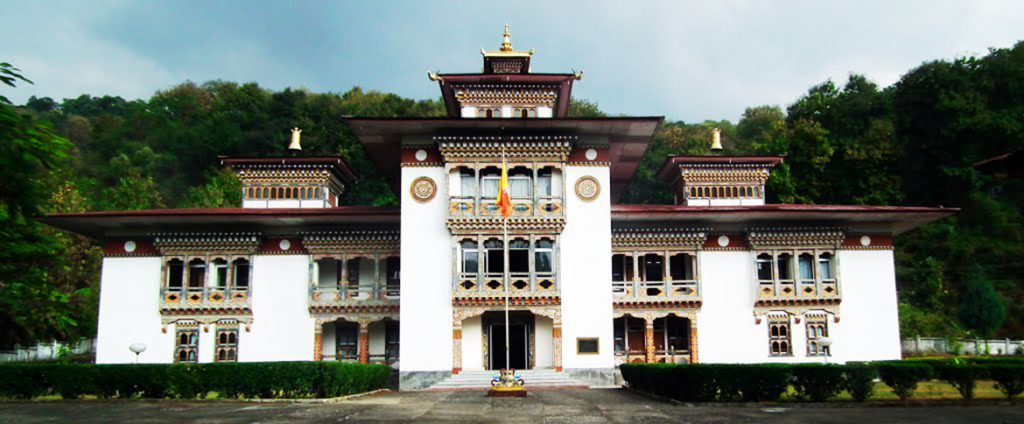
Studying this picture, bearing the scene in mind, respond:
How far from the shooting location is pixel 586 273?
29766 mm

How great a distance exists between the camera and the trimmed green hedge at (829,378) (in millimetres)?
19672

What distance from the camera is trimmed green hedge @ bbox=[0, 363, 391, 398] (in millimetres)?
21141

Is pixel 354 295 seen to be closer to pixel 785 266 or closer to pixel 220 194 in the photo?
pixel 785 266

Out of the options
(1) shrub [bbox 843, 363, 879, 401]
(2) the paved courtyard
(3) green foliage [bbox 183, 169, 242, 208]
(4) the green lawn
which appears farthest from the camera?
(3) green foliage [bbox 183, 169, 242, 208]

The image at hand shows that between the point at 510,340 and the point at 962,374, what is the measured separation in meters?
15.7

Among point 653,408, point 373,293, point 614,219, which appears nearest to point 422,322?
point 373,293

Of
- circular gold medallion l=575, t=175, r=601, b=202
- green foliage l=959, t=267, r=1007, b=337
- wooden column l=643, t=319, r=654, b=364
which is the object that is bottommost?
wooden column l=643, t=319, r=654, b=364

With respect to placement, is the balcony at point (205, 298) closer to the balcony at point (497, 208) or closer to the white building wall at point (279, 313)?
the white building wall at point (279, 313)

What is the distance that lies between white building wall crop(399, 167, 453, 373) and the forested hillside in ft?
41.5

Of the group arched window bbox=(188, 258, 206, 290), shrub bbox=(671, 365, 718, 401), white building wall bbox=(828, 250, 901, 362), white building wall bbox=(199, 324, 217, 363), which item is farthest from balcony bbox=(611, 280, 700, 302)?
arched window bbox=(188, 258, 206, 290)

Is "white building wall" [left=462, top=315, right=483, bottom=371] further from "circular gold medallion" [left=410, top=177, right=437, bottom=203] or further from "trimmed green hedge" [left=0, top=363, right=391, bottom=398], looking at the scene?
"trimmed green hedge" [left=0, top=363, right=391, bottom=398]

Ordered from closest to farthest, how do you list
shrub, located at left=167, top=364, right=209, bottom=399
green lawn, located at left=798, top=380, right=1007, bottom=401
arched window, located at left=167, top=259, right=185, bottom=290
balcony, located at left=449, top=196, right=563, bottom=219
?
1. green lawn, located at left=798, top=380, right=1007, bottom=401
2. shrub, located at left=167, top=364, right=209, bottom=399
3. balcony, located at left=449, top=196, right=563, bottom=219
4. arched window, located at left=167, top=259, right=185, bottom=290

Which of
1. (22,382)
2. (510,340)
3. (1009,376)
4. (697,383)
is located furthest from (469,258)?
(1009,376)

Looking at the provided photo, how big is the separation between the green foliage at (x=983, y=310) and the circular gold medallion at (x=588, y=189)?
2657 centimetres
